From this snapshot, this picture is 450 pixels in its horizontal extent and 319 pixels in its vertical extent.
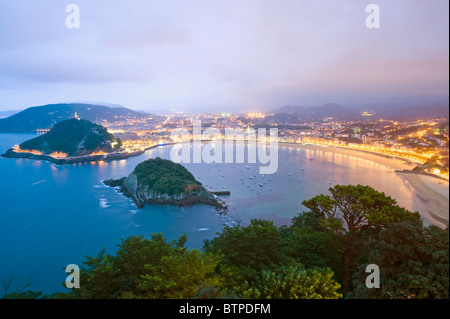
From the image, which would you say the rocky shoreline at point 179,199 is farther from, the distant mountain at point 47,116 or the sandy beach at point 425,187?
the distant mountain at point 47,116

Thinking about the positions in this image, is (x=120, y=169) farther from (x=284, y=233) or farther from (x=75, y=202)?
(x=284, y=233)

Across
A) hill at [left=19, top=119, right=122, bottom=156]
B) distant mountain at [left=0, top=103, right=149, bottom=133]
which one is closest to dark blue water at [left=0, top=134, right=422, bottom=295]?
hill at [left=19, top=119, right=122, bottom=156]

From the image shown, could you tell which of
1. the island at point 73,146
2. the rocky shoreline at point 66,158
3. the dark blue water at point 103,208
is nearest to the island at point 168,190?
the dark blue water at point 103,208

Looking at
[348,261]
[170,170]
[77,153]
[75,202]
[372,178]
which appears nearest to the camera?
[348,261]

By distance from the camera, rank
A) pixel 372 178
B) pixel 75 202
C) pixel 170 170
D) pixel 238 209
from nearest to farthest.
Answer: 1. pixel 238 209
2. pixel 75 202
3. pixel 170 170
4. pixel 372 178

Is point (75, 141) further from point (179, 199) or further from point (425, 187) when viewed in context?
point (425, 187)

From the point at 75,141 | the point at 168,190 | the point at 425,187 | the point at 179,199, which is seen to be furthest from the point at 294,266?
the point at 75,141
